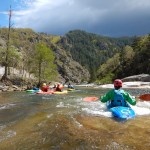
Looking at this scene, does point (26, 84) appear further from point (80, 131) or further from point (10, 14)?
point (80, 131)

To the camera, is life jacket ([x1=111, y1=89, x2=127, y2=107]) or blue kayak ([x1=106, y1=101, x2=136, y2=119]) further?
life jacket ([x1=111, y1=89, x2=127, y2=107])

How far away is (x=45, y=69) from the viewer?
62.4 meters

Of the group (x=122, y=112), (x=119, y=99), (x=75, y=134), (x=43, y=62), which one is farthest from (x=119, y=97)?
(x=43, y=62)

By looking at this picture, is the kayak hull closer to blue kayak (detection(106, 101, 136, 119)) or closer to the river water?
blue kayak (detection(106, 101, 136, 119))

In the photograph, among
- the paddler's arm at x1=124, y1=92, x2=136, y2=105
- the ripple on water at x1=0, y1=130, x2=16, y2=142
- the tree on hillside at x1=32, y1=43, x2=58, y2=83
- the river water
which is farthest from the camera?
the tree on hillside at x1=32, y1=43, x2=58, y2=83

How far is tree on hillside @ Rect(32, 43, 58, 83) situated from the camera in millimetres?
60281

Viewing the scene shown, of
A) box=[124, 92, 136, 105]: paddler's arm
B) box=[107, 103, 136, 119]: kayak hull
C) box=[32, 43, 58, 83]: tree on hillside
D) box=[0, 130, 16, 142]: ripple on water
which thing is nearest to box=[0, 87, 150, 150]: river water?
box=[0, 130, 16, 142]: ripple on water

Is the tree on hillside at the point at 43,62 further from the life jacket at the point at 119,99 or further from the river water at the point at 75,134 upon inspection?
the river water at the point at 75,134

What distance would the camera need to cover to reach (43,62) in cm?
6225

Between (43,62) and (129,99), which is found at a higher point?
(129,99)

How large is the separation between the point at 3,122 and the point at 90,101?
375 inches

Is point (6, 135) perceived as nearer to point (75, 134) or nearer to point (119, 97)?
point (75, 134)

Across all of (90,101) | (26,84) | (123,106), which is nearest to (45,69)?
(26,84)

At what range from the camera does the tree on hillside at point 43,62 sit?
2373 inches
